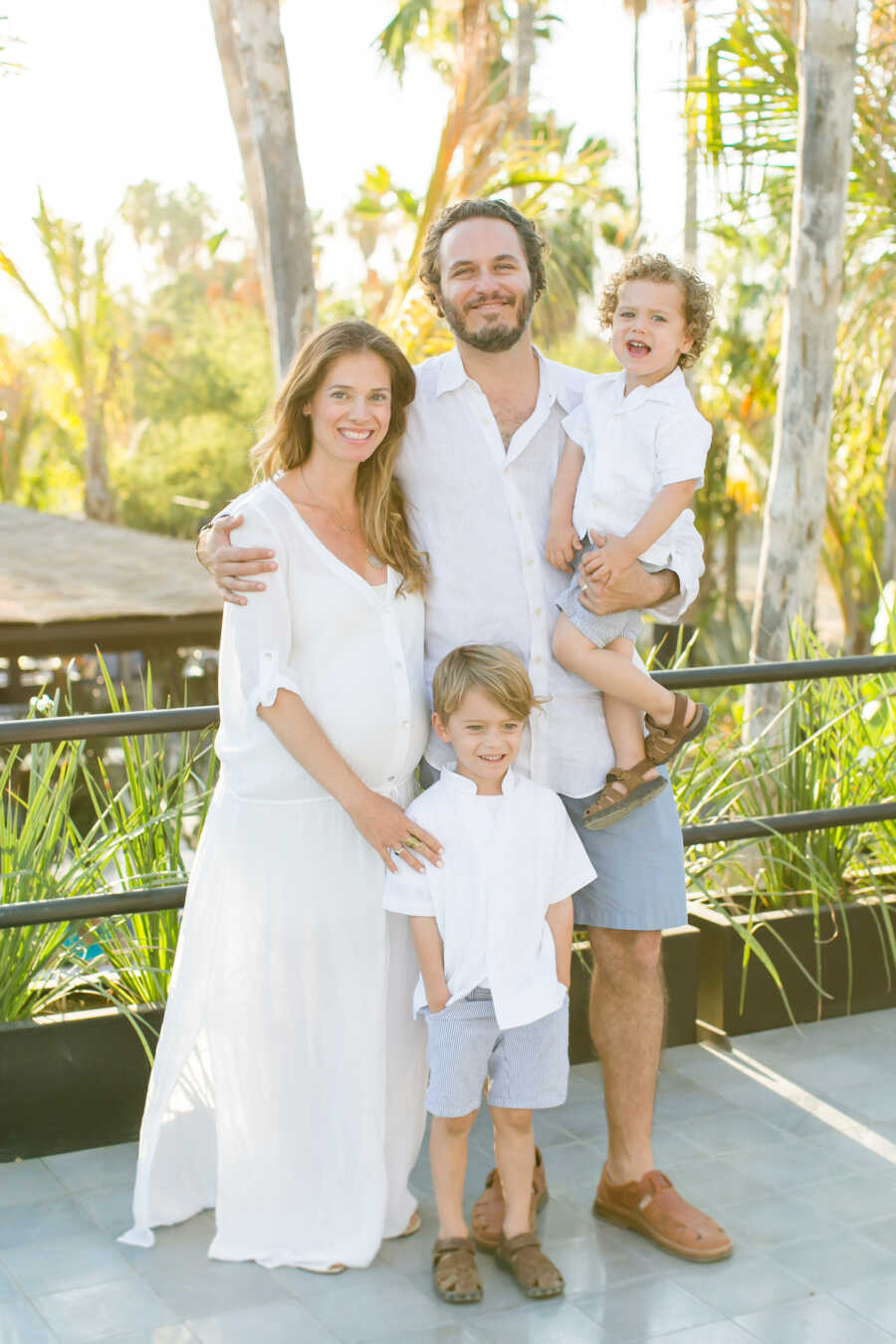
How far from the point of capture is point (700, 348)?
323 centimetres

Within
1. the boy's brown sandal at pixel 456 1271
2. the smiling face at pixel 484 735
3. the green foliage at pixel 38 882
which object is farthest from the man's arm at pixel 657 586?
the green foliage at pixel 38 882

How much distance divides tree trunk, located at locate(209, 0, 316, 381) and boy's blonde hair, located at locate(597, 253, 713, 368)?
4.32 m

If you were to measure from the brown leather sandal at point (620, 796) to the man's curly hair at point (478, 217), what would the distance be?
1080mm

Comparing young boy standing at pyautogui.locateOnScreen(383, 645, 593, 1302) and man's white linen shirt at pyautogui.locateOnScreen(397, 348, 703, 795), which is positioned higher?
man's white linen shirt at pyautogui.locateOnScreen(397, 348, 703, 795)

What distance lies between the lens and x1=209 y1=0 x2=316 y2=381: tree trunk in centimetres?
711

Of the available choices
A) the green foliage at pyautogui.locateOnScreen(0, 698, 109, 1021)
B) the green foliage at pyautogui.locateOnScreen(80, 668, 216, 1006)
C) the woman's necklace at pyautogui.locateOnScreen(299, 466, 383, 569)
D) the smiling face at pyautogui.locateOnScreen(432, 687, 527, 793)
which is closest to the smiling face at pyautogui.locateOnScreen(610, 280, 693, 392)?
the woman's necklace at pyautogui.locateOnScreen(299, 466, 383, 569)

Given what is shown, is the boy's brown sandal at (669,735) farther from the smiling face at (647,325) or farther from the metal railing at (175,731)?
the smiling face at (647,325)

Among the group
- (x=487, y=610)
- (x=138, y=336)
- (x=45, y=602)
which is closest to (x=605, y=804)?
(x=487, y=610)

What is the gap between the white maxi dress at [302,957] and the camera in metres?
2.94

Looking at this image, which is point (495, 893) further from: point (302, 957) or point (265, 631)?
point (265, 631)

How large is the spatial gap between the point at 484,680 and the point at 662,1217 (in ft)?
3.99

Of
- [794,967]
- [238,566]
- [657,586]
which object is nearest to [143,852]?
[238,566]

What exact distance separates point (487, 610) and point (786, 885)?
6.43ft

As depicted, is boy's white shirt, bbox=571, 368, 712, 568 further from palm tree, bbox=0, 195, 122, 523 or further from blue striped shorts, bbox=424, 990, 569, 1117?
palm tree, bbox=0, 195, 122, 523
